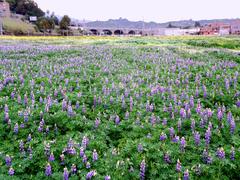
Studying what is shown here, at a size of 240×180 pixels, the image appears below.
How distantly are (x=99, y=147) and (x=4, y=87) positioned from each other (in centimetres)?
423

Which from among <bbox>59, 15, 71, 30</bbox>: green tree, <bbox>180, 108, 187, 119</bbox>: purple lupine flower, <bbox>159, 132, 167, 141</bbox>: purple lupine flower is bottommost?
<bbox>159, 132, 167, 141</bbox>: purple lupine flower

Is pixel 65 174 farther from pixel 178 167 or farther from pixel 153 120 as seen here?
pixel 153 120

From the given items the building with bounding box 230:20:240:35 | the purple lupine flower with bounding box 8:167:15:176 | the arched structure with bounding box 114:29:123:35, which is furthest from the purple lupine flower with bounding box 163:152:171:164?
the arched structure with bounding box 114:29:123:35

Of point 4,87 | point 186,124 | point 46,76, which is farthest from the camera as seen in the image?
point 46,76

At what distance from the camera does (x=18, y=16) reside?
128 m

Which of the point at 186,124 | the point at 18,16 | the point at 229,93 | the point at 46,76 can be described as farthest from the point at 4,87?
the point at 18,16

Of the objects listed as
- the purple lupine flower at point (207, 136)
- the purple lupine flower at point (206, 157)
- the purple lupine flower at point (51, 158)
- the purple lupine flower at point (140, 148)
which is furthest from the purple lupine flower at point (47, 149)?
the purple lupine flower at point (207, 136)

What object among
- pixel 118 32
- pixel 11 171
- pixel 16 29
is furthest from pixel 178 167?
pixel 118 32

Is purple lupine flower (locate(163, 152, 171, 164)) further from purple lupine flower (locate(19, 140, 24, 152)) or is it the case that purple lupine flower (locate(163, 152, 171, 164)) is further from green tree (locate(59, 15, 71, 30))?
green tree (locate(59, 15, 71, 30))

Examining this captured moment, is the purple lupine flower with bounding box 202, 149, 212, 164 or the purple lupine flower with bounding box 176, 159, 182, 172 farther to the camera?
the purple lupine flower with bounding box 202, 149, 212, 164

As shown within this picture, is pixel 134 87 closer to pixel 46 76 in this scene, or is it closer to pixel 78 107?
pixel 78 107

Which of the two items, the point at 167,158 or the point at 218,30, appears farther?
the point at 218,30

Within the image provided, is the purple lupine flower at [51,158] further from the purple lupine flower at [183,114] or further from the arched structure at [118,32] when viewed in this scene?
the arched structure at [118,32]

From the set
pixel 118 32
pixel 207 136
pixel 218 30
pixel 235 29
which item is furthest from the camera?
pixel 118 32
